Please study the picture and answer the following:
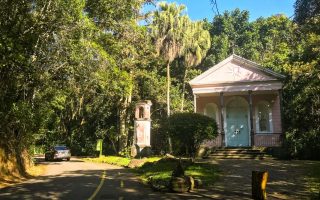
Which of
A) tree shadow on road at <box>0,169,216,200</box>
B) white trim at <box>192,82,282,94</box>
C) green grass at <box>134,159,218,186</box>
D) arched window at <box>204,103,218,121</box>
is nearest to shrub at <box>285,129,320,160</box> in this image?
white trim at <box>192,82,282,94</box>

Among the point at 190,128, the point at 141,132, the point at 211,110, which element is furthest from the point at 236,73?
the point at 141,132

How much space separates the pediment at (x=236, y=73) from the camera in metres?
28.1

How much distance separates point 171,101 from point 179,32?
31.0 ft

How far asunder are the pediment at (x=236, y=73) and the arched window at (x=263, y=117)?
238 centimetres

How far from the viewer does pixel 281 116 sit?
28203 mm

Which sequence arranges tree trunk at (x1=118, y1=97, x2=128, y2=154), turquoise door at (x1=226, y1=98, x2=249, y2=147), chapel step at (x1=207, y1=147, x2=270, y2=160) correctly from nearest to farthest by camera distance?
chapel step at (x1=207, y1=147, x2=270, y2=160)
turquoise door at (x1=226, y1=98, x2=249, y2=147)
tree trunk at (x1=118, y1=97, x2=128, y2=154)

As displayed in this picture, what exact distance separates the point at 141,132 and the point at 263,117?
32.4 ft

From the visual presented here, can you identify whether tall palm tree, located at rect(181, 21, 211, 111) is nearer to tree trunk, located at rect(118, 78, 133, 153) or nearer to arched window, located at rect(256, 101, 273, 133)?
tree trunk, located at rect(118, 78, 133, 153)

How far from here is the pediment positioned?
28.1 meters

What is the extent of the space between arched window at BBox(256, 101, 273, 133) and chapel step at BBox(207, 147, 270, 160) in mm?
3426

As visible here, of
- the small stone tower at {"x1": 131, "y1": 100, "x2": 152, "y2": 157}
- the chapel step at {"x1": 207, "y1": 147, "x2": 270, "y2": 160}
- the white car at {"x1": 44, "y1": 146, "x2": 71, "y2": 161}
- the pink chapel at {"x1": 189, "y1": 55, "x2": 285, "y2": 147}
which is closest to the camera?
the chapel step at {"x1": 207, "y1": 147, "x2": 270, "y2": 160}

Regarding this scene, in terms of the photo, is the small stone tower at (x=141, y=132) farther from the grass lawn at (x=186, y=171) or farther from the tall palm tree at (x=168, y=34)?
the grass lawn at (x=186, y=171)

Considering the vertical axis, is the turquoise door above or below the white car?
above

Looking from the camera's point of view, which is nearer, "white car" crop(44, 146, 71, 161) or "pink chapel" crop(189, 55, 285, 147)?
"pink chapel" crop(189, 55, 285, 147)
